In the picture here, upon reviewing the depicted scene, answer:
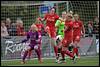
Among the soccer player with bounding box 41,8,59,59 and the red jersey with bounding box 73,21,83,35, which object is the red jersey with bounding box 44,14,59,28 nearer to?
the soccer player with bounding box 41,8,59,59

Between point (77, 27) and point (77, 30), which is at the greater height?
point (77, 27)

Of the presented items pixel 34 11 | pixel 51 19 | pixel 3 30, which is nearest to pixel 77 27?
pixel 51 19

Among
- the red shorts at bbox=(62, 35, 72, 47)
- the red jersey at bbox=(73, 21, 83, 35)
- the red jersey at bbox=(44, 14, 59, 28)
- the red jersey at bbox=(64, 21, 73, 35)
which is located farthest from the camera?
the red jersey at bbox=(73, 21, 83, 35)

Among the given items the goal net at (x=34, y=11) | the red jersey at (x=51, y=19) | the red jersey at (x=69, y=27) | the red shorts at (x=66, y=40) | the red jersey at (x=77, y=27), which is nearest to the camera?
the red jersey at (x=69, y=27)

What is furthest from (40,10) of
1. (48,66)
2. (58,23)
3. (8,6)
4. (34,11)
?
(48,66)

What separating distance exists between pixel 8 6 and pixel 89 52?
5827 millimetres

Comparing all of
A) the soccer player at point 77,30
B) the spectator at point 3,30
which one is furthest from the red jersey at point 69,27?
the spectator at point 3,30

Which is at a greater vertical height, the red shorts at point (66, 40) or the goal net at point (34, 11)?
the goal net at point (34, 11)

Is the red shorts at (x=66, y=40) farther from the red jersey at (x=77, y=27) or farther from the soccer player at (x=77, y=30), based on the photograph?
the red jersey at (x=77, y=27)

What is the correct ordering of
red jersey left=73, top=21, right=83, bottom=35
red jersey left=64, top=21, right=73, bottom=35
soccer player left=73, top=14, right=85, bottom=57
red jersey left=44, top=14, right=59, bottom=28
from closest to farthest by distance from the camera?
red jersey left=64, top=21, right=73, bottom=35 → red jersey left=44, top=14, right=59, bottom=28 → soccer player left=73, top=14, right=85, bottom=57 → red jersey left=73, top=21, right=83, bottom=35

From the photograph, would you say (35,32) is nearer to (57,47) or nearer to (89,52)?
(57,47)

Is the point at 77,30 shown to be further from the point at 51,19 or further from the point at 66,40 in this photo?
the point at 66,40

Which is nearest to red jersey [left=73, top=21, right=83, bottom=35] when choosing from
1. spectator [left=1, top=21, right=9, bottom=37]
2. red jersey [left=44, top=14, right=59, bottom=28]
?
red jersey [left=44, top=14, right=59, bottom=28]

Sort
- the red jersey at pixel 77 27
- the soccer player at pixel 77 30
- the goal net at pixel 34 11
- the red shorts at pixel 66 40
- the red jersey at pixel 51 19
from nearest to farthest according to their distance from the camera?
the red shorts at pixel 66 40
the red jersey at pixel 51 19
the soccer player at pixel 77 30
the red jersey at pixel 77 27
the goal net at pixel 34 11
